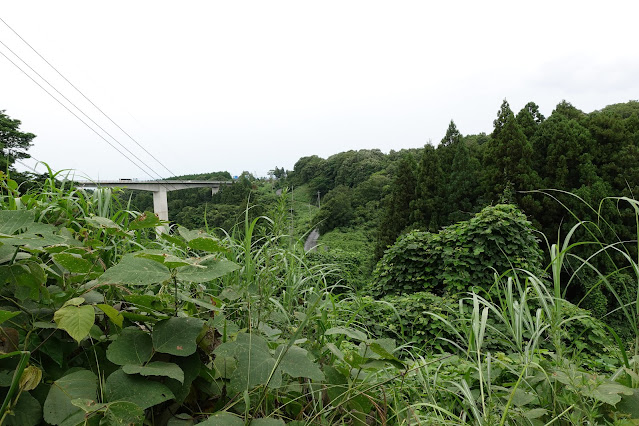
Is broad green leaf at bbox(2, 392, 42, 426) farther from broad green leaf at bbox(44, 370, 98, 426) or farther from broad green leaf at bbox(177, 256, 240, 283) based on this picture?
broad green leaf at bbox(177, 256, 240, 283)

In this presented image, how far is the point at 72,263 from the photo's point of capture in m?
0.85

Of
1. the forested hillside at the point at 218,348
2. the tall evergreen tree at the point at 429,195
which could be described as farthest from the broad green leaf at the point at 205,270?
the tall evergreen tree at the point at 429,195

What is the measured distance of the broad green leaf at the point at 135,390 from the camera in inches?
27.8

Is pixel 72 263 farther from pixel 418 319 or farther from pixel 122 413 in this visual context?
pixel 418 319

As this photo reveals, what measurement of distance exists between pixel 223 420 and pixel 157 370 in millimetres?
162

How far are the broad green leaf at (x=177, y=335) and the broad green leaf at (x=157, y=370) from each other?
28mm

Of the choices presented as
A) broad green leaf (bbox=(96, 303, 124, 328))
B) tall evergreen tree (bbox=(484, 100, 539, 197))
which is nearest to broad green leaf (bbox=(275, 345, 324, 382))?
broad green leaf (bbox=(96, 303, 124, 328))

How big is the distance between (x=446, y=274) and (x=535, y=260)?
67.3 inches

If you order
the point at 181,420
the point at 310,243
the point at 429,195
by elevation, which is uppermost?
the point at 429,195

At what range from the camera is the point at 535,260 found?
7.12 meters

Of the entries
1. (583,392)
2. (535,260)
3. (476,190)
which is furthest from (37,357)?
(476,190)

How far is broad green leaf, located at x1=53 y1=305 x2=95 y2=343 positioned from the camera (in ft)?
2.25

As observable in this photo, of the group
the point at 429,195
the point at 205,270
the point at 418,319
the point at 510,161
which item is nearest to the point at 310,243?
the point at 429,195

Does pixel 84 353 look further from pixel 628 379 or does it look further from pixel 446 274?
pixel 446 274
